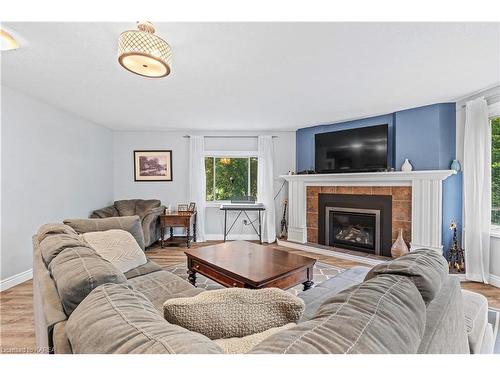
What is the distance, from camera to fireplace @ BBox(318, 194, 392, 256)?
3.58 metres

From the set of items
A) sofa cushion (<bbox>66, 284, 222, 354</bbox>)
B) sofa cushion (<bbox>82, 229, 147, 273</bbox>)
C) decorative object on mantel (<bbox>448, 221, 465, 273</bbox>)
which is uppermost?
sofa cushion (<bbox>66, 284, 222, 354</bbox>)

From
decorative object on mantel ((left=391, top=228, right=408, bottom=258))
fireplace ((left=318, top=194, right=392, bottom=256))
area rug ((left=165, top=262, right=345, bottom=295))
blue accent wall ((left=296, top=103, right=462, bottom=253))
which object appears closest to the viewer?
area rug ((left=165, top=262, right=345, bottom=295))

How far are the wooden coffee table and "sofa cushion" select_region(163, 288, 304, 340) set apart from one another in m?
0.93

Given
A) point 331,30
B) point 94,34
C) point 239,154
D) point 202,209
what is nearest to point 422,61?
point 331,30

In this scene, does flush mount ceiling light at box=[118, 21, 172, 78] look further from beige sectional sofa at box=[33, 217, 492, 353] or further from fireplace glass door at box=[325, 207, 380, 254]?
fireplace glass door at box=[325, 207, 380, 254]

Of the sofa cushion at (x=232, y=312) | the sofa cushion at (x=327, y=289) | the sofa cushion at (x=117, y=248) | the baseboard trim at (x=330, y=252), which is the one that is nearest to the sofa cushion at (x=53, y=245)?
the sofa cushion at (x=117, y=248)

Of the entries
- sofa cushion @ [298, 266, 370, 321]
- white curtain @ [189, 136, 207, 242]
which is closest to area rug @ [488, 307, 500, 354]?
sofa cushion @ [298, 266, 370, 321]

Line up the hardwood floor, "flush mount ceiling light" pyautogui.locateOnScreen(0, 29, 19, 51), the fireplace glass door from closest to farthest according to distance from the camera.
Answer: "flush mount ceiling light" pyautogui.locateOnScreen(0, 29, 19, 51) → the hardwood floor → the fireplace glass door

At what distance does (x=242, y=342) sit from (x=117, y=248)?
5.13ft

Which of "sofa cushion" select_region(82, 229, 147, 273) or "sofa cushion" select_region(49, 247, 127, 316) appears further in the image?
"sofa cushion" select_region(82, 229, 147, 273)

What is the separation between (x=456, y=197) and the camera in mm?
3111

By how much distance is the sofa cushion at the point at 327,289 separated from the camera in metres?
1.45

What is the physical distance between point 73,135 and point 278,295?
4.18m

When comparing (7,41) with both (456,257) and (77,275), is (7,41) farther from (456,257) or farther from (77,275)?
(456,257)
